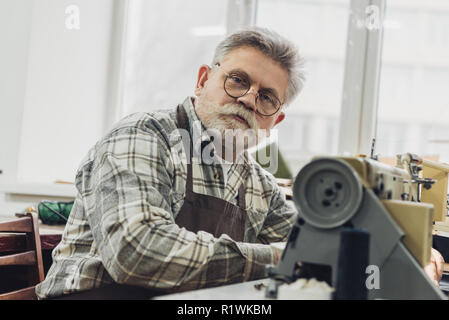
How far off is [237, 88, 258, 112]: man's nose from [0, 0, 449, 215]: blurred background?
1.10 metres

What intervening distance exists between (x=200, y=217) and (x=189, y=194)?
0.07m

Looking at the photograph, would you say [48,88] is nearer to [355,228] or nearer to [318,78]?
[318,78]

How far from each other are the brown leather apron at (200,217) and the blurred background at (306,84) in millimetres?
1196

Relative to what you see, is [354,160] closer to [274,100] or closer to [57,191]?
[274,100]

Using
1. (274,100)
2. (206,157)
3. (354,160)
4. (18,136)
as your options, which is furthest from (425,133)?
(18,136)

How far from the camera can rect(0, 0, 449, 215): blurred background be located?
2689 mm

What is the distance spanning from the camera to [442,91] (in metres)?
2.72

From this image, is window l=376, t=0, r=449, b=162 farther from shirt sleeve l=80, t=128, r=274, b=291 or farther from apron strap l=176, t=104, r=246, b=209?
shirt sleeve l=80, t=128, r=274, b=291

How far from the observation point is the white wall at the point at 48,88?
266 cm

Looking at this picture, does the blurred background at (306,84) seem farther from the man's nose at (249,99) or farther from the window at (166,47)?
the man's nose at (249,99)

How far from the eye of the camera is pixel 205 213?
4.48 ft

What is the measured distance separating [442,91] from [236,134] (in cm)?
174

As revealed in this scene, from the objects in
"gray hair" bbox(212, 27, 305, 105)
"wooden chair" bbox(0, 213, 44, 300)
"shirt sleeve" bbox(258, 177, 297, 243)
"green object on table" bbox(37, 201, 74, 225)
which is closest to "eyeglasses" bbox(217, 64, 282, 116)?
"gray hair" bbox(212, 27, 305, 105)

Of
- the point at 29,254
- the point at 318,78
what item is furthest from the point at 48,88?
the point at 318,78
